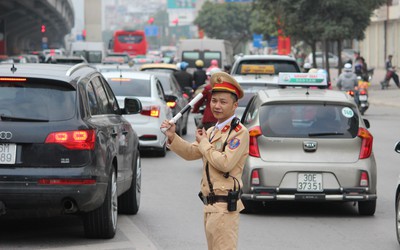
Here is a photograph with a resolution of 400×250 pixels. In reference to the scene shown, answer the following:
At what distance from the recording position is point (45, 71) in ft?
32.0

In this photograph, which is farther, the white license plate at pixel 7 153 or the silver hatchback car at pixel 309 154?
the silver hatchback car at pixel 309 154

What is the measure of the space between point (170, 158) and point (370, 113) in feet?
50.7

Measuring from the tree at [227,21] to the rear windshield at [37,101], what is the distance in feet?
410

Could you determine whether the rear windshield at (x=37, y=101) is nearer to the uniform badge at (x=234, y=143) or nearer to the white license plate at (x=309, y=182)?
the uniform badge at (x=234, y=143)

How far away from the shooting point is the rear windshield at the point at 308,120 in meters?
11.6

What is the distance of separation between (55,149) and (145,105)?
9341mm

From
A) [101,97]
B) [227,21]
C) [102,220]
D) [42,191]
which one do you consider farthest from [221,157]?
[227,21]

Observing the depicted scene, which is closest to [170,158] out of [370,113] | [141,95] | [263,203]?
[141,95]

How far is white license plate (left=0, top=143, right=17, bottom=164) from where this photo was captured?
9.03m

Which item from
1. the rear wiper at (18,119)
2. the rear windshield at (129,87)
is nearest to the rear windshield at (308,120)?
the rear wiper at (18,119)

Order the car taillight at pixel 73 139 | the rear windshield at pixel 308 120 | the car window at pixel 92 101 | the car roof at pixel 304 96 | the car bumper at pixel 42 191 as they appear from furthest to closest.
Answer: the car roof at pixel 304 96 → the rear windshield at pixel 308 120 → the car window at pixel 92 101 → the car taillight at pixel 73 139 → the car bumper at pixel 42 191

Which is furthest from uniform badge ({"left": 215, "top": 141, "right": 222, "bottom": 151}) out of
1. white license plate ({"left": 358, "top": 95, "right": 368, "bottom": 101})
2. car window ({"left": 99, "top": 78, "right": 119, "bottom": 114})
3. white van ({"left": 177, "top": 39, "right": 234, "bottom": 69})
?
white van ({"left": 177, "top": 39, "right": 234, "bottom": 69})

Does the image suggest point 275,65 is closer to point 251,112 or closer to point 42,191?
point 251,112

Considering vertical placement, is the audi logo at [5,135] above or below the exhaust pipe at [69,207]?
above
